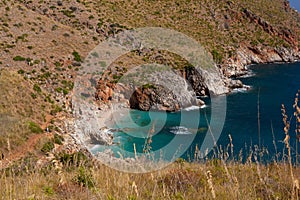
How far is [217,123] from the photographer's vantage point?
1161 inches

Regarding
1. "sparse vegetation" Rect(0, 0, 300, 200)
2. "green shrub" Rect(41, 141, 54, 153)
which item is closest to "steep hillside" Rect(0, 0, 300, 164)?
"sparse vegetation" Rect(0, 0, 300, 200)

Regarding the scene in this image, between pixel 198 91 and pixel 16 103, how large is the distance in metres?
23.4

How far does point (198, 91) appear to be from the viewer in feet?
131

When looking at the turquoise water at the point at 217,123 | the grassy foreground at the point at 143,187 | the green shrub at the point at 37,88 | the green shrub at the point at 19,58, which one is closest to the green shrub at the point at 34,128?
the turquoise water at the point at 217,123

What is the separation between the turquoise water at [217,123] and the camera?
76.5 feet

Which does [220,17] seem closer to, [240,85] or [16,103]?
[240,85]

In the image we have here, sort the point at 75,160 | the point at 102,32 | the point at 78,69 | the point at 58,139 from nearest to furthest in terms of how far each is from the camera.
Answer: the point at 75,160, the point at 58,139, the point at 78,69, the point at 102,32

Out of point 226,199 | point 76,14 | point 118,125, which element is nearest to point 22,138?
point 118,125

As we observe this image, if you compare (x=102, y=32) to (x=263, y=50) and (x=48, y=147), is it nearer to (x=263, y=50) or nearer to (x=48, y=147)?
(x=48, y=147)

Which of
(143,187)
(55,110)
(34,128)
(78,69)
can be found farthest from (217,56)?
(143,187)

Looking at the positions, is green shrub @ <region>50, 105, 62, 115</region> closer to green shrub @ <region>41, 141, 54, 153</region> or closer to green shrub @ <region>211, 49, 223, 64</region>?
green shrub @ <region>41, 141, 54, 153</region>

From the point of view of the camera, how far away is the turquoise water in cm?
2331

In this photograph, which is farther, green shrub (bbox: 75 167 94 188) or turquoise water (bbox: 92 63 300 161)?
turquoise water (bbox: 92 63 300 161)

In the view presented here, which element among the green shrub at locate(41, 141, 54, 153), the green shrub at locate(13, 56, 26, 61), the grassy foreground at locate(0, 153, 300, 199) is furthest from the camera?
the green shrub at locate(13, 56, 26, 61)
